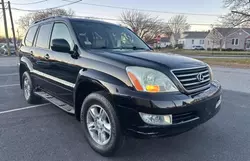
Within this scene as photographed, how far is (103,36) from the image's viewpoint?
365cm

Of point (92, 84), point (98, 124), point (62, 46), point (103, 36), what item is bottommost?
point (98, 124)

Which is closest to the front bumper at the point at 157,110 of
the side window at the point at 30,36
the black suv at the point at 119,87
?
the black suv at the point at 119,87

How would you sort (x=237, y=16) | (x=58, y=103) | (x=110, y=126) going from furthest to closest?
(x=237, y=16) → (x=58, y=103) → (x=110, y=126)

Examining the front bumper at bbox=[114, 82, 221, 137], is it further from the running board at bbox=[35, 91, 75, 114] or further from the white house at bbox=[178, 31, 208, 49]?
the white house at bbox=[178, 31, 208, 49]

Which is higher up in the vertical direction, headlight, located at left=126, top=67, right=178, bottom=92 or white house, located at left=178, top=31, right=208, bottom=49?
white house, located at left=178, top=31, right=208, bottom=49

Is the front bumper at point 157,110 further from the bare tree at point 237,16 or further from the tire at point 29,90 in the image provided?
the bare tree at point 237,16

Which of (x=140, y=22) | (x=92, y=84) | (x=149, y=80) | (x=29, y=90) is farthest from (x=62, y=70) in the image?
(x=140, y=22)

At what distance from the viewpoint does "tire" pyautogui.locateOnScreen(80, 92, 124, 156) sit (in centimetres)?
247

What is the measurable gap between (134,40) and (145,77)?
6.63 feet

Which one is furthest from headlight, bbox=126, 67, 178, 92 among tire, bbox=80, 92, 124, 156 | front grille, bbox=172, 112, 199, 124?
tire, bbox=80, 92, 124, 156

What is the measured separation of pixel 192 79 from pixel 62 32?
2375 millimetres

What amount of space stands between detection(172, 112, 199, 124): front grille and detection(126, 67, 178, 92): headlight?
305 mm

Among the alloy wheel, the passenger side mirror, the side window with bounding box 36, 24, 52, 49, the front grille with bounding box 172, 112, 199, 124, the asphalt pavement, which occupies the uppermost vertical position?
the side window with bounding box 36, 24, 52, 49

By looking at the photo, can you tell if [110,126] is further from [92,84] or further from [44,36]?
[44,36]
